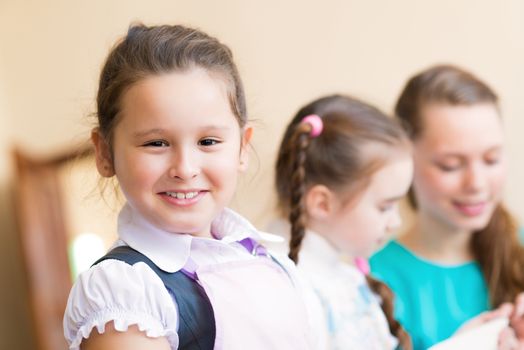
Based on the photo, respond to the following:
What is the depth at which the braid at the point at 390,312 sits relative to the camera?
1.24 meters

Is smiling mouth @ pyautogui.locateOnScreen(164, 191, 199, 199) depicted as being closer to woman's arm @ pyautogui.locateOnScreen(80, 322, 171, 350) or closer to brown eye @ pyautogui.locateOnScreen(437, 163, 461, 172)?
woman's arm @ pyautogui.locateOnScreen(80, 322, 171, 350)

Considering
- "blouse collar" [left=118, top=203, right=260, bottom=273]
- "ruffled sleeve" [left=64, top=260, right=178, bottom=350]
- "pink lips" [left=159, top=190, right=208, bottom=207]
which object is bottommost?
"ruffled sleeve" [left=64, top=260, right=178, bottom=350]

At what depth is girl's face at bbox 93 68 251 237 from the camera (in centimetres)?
71

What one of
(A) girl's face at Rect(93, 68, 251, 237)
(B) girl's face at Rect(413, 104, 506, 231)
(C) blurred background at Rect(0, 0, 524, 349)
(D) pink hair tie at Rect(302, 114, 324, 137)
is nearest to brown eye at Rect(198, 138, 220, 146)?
(A) girl's face at Rect(93, 68, 251, 237)

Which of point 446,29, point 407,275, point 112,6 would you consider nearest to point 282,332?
point 407,275

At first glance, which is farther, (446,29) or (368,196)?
(446,29)

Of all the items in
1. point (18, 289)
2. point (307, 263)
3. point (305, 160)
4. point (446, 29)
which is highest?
point (446, 29)

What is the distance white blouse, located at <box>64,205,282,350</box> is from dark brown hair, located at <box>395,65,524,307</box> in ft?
2.92

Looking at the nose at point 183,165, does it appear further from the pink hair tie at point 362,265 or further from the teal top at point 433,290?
the teal top at point 433,290

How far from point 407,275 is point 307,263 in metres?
0.48

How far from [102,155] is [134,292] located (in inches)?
6.5

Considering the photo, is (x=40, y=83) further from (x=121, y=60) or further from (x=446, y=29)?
(x=121, y=60)

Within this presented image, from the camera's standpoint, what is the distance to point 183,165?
0.71 m

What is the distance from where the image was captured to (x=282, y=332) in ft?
2.54
